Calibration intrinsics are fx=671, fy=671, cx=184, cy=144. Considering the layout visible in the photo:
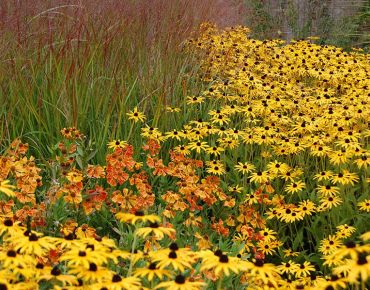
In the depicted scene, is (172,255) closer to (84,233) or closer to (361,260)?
(361,260)

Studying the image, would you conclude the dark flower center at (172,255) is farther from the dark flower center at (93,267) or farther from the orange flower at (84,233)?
the orange flower at (84,233)

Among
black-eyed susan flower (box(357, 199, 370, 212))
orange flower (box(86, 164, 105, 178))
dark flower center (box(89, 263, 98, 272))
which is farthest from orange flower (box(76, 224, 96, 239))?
black-eyed susan flower (box(357, 199, 370, 212))

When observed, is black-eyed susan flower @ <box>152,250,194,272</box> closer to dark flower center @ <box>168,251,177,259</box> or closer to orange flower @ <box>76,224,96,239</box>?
dark flower center @ <box>168,251,177,259</box>

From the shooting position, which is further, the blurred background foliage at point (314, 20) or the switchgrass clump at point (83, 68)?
the blurred background foliage at point (314, 20)

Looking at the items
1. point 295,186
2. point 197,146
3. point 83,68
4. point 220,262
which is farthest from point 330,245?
point 83,68

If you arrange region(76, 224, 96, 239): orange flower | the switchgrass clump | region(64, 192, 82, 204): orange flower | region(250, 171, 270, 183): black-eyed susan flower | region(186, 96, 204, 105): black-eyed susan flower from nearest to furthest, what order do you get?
region(76, 224, 96, 239): orange flower < region(64, 192, 82, 204): orange flower < region(250, 171, 270, 183): black-eyed susan flower < the switchgrass clump < region(186, 96, 204, 105): black-eyed susan flower

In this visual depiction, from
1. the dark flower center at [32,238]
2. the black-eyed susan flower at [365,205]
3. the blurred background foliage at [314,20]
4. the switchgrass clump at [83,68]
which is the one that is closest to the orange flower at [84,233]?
the dark flower center at [32,238]

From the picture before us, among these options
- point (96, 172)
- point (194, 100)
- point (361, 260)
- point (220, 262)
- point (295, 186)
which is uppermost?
point (361, 260)

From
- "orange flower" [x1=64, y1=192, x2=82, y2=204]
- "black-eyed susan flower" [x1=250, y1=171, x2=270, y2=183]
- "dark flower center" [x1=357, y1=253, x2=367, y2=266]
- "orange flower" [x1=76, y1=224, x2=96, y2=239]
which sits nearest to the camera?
"dark flower center" [x1=357, y1=253, x2=367, y2=266]

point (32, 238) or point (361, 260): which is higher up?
point (361, 260)

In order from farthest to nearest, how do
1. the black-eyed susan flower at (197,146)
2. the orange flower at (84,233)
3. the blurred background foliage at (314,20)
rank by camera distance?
the blurred background foliage at (314,20) → the black-eyed susan flower at (197,146) → the orange flower at (84,233)

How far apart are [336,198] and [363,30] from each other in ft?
20.9

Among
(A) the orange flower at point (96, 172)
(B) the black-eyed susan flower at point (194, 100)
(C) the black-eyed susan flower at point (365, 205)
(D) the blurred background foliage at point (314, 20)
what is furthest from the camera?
(D) the blurred background foliage at point (314, 20)

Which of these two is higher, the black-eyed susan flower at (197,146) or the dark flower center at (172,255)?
the dark flower center at (172,255)
